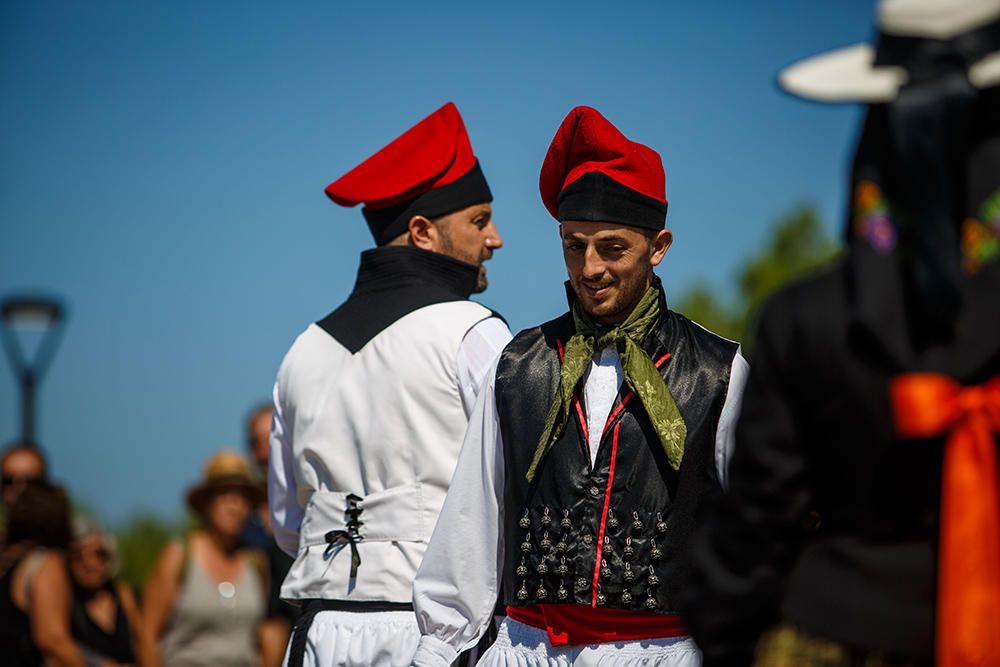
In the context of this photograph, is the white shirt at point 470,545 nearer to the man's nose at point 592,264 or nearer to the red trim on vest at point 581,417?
the red trim on vest at point 581,417

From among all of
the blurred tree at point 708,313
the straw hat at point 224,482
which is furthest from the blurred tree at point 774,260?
the straw hat at point 224,482

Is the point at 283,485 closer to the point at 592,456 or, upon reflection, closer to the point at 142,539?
the point at 592,456

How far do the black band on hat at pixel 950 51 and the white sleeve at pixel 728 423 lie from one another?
1447 millimetres

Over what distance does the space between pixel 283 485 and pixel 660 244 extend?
1669mm

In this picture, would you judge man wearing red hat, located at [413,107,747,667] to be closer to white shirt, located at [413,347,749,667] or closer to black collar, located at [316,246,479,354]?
white shirt, located at [413,347,749,667]

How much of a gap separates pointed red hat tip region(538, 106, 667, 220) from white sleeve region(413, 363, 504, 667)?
0.69 metres

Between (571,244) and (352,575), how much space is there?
1300 millimetres

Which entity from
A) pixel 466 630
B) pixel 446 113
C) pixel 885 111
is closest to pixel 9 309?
pixel 446 113

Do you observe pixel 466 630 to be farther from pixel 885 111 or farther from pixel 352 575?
pixel 885 111

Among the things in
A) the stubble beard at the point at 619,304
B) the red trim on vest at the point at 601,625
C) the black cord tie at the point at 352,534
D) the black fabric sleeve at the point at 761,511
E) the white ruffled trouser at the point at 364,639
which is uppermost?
the stubble beard at the point at 619,304

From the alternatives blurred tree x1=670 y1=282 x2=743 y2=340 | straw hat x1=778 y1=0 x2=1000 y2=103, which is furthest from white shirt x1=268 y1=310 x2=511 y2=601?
blurred tree x1=670 y1=282 x2=743 y2=340

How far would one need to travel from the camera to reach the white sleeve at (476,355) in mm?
4676

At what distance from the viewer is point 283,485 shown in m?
5.18

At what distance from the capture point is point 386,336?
4.86m
